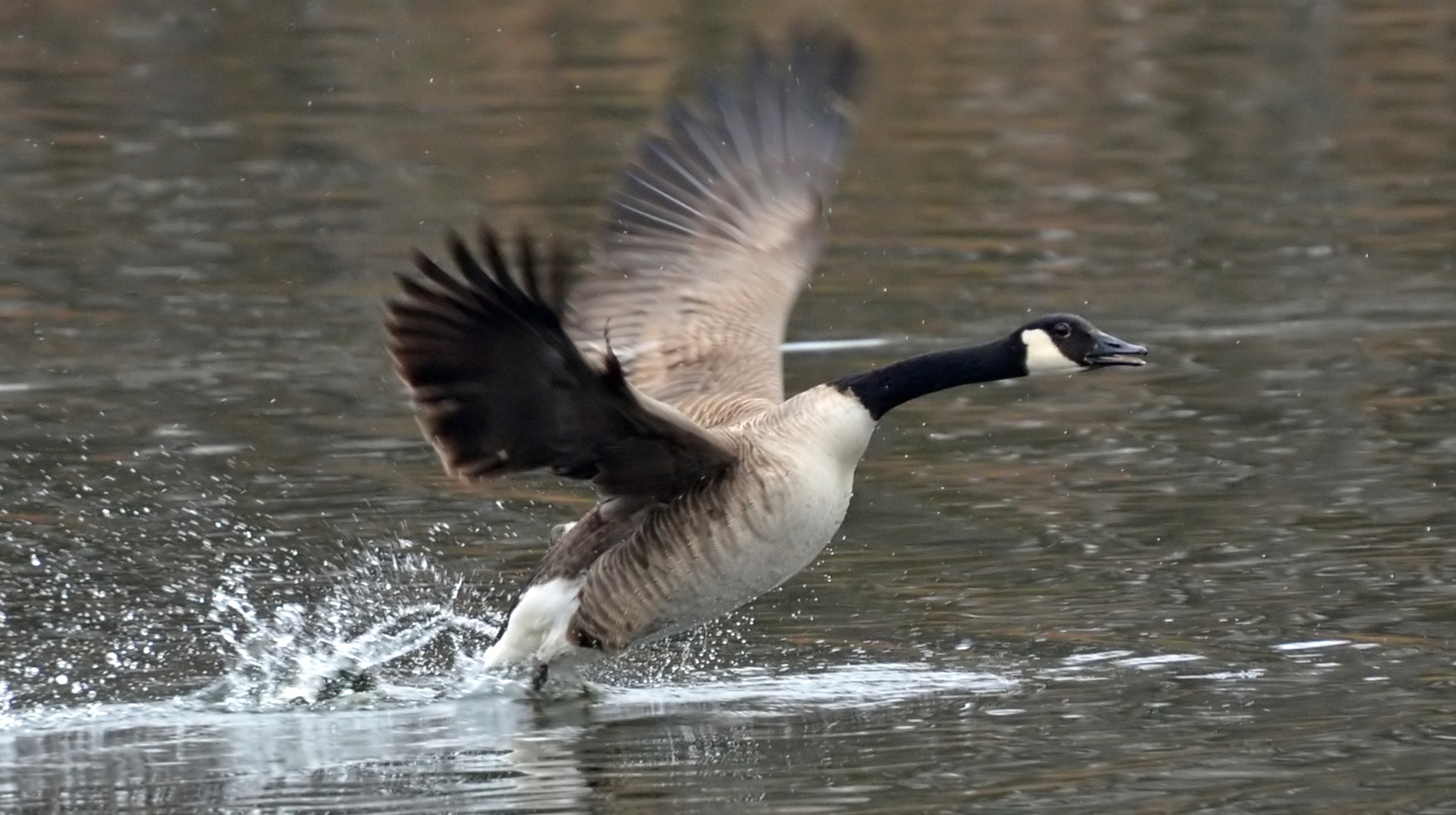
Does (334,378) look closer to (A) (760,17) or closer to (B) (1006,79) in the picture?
(B) (1006,79)

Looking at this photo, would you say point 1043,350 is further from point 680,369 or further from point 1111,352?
point 680,369

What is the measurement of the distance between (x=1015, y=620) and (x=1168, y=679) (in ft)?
2.75

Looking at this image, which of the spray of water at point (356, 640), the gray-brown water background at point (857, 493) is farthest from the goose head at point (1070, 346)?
the spray of water at point (356, 640)

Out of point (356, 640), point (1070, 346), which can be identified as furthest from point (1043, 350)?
point (356, 640)

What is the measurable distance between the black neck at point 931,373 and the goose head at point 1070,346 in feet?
0.17

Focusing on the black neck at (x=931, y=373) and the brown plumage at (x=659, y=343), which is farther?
the black neck at (x=931, y=373)

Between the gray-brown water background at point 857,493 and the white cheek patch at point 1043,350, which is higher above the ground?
the white cheek patch at point 1043,350

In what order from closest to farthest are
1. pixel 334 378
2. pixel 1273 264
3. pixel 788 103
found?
1. pixel 788 103
2. pixel 334 378
3. pixel 1273 264

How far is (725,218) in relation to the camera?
9.67 metres

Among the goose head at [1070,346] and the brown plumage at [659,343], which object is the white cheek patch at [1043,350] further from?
the brown plumage at [659,343]

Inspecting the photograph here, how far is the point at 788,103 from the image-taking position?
968 cm

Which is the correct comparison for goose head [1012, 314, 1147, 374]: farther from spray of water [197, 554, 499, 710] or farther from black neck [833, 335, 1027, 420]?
spray of water [197, 554, 499, 710]

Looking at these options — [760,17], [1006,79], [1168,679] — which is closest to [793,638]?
[1168,679]

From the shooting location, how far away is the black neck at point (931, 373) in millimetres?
7988
